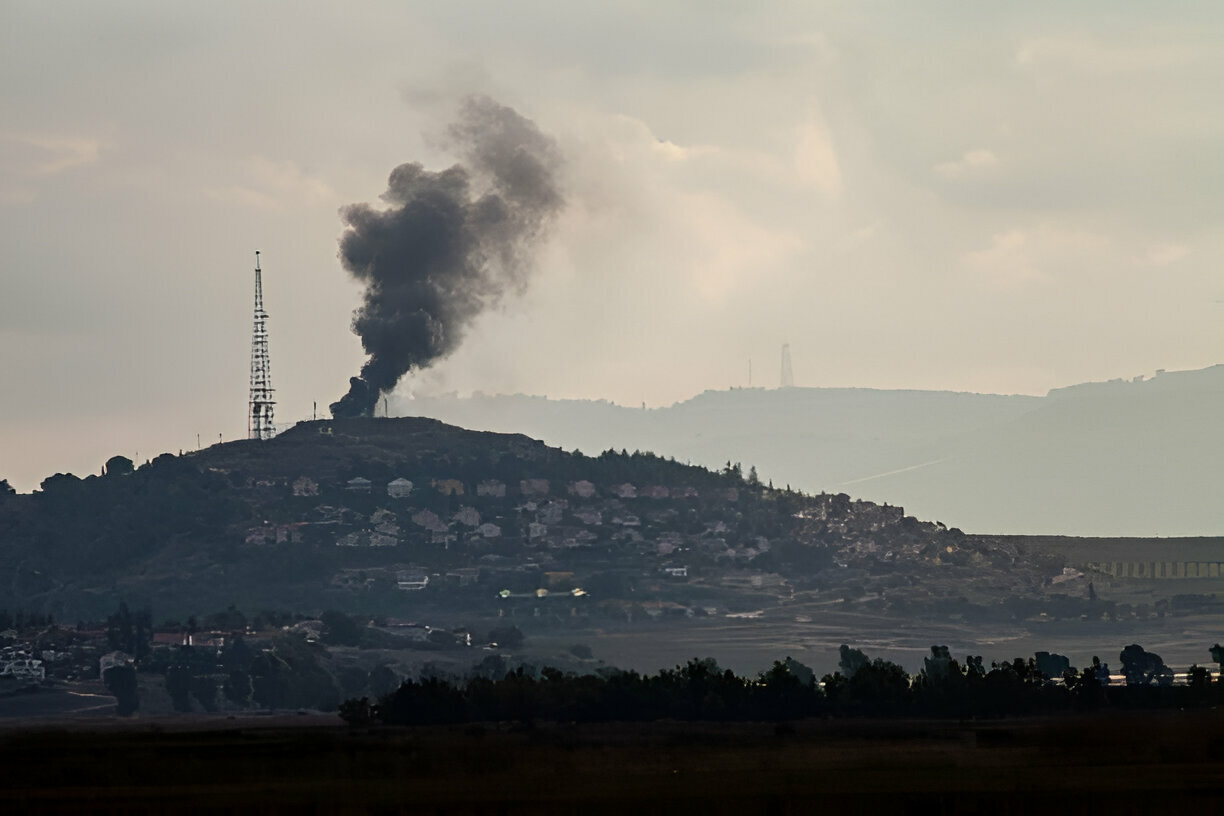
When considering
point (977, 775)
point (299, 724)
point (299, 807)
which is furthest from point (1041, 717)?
point (299, 807)

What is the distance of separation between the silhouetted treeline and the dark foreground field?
779 centimetres

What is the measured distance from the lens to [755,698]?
519 feet

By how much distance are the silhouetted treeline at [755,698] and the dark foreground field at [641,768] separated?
7.79 meters

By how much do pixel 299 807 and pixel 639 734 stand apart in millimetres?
42692

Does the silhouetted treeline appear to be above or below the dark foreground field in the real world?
above

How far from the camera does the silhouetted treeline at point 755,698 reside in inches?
6004

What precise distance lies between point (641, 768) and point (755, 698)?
41478mm

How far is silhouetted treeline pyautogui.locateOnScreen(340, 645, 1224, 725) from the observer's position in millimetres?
152500

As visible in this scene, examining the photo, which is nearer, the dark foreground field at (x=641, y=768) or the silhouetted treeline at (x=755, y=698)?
the dark foreground field at (x=641, y=768)

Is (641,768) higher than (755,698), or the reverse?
(755,698)

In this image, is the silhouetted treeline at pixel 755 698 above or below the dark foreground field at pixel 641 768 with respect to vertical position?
above

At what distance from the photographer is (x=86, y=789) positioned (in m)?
108

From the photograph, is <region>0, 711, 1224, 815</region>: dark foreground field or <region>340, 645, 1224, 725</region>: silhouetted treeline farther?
<region>340, 645, 1224, 725</region>: silhouetted treeline

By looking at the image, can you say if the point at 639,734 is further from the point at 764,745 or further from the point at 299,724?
the point at 299,724
